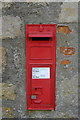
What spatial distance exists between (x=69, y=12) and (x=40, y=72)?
0.92 metres

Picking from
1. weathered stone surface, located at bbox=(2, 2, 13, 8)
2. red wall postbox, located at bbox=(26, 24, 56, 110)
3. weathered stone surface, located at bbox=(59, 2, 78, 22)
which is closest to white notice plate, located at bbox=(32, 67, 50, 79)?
red wall postbox, located at bbox=(26, 24, 56, 110)

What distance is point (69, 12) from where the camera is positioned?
96.2 inches

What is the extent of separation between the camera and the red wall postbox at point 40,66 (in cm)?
241

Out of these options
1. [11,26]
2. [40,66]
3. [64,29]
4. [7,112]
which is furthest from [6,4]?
[7,112]

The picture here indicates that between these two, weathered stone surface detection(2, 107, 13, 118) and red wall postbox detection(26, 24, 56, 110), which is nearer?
red wall postbox detection(26, 24, 56, 110)

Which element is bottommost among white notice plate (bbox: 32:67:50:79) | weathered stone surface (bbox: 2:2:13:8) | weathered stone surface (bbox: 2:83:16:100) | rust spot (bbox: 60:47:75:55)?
weathered stone surface (bbox: 2:83:16:100)

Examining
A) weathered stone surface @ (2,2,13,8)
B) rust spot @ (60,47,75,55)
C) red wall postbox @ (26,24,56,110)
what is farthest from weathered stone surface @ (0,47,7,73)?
rust spot @ (60,47,75,55)

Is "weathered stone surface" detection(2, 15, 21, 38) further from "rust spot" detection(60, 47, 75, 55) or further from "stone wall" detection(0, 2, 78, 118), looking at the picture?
"rust spot" detection(60, 47, 75, 55)

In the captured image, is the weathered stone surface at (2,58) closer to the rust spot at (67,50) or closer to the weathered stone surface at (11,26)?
the weathered stone surface at (11,26)

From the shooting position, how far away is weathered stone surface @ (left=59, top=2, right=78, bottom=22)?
2438mm

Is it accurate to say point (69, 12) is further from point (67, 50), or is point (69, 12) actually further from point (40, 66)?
point (40, 66)

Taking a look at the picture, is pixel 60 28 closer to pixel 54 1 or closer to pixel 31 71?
pixel 54 1

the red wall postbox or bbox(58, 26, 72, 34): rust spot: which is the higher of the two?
bbox(58, 26, 72, 34): rust spot

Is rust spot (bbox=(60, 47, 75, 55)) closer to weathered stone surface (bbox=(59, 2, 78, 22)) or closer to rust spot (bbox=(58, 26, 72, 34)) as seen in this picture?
rust spot (bbox=(58, 26, 72, 34))
